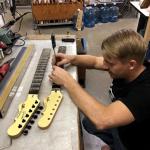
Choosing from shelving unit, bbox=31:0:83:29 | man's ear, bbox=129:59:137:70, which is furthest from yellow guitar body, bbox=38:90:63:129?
shelving unit, bbox=31:0:83:29

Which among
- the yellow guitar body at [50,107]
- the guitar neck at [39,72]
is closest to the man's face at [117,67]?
the yellow guitar body at [50,107]

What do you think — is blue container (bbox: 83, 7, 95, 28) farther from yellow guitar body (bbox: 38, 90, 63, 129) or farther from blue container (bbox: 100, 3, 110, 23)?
yellow guitar body (bbox: 38, 90, 63, 129)

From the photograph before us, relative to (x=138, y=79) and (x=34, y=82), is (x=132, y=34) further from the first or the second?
(x=34, y=82)

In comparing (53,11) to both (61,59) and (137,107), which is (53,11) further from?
(137,107)

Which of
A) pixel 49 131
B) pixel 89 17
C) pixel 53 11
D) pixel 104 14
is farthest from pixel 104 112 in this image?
pixel 104 14

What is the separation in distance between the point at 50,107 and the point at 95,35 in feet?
8.75

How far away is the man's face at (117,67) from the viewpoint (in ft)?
2.81

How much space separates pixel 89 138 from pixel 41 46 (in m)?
0.82

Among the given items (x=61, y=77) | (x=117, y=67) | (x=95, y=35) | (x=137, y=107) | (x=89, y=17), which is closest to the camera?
(x=137, y=107)

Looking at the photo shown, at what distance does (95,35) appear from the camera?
133 inches

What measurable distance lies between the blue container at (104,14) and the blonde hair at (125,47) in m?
3.14

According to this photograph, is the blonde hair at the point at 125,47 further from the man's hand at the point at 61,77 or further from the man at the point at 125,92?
the man's hand at the point at 61,77

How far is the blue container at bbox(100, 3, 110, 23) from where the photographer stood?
381 centimetres

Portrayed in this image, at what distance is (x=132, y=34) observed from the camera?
867 millimetres
